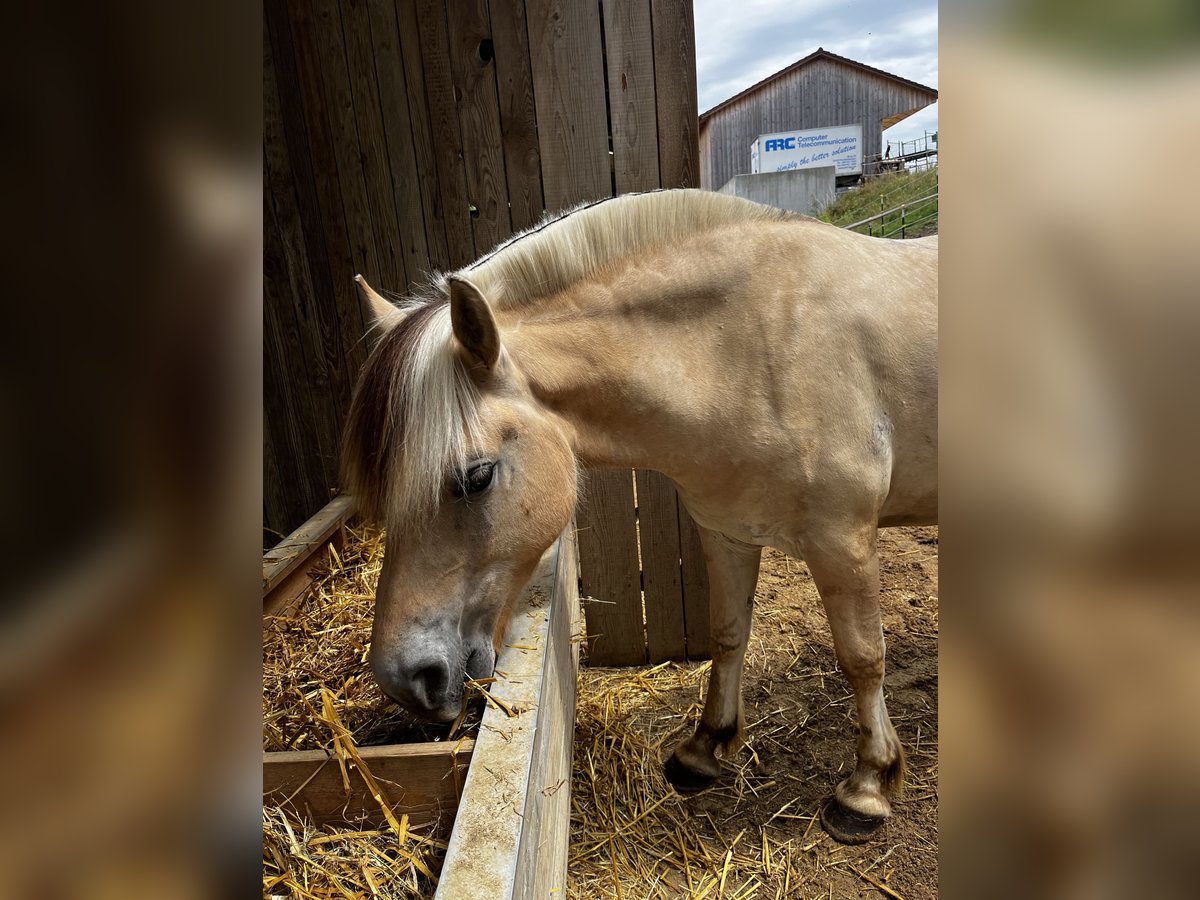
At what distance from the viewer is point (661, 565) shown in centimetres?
253

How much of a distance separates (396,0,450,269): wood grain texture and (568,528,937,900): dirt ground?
1.73 metres

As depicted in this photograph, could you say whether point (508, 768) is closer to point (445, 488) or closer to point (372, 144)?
point (445, 488)

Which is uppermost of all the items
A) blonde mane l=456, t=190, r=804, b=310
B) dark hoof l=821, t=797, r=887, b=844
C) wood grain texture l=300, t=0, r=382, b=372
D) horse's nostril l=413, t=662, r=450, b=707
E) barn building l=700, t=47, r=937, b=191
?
barn building l=700, t=47, r=937, b=191

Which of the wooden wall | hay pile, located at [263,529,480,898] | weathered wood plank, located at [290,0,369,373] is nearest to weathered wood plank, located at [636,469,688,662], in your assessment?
the wooden wall

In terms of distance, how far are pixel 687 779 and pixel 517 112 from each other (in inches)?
87.4

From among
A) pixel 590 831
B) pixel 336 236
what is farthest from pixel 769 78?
pixel 590 831

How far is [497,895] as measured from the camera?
0.86 metres

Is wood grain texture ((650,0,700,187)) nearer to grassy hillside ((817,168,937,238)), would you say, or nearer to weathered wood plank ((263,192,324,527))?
weathered wood plank ((263,192,324,527))

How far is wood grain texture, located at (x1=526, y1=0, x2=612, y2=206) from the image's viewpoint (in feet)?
7.10

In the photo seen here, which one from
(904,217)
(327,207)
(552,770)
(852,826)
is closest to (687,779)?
(852,826)

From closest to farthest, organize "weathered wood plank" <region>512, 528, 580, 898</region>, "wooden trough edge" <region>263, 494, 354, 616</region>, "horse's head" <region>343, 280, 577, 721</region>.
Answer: "weathered wood plank" <region>512, 528, 580, 898</region> < "horse's head" <region>343, 280, 577, 721</region> < "wooden trough edge" <region>263, 494, 354, 616</region>

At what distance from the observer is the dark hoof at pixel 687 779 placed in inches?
80.6
